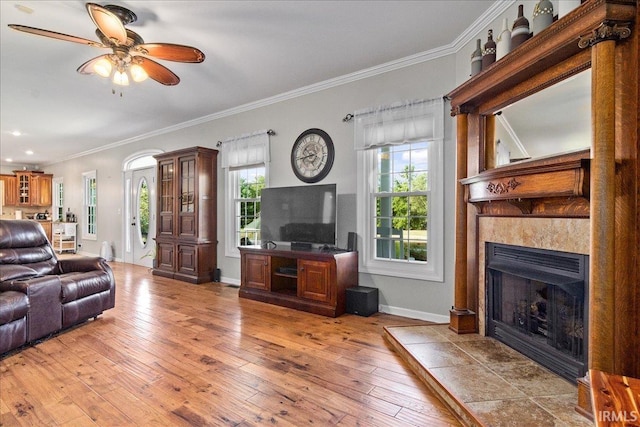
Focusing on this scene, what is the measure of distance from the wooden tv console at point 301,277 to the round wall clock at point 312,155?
100cm

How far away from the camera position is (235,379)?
7.27 feet

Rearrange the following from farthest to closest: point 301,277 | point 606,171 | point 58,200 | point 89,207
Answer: point 58,200
point 89,207
point 301,277
point 606,171

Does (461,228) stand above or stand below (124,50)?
below

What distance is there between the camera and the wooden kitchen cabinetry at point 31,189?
9.91 m

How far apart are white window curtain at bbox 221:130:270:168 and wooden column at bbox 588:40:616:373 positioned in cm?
378

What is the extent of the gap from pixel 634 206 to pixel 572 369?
3.37ft

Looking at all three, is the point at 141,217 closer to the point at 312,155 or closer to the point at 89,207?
the point at 89,207

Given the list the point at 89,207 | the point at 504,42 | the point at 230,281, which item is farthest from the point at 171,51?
the point at 89,207

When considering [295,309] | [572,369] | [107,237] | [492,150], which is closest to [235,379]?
[295,309]

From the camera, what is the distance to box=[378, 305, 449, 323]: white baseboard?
3.34 m

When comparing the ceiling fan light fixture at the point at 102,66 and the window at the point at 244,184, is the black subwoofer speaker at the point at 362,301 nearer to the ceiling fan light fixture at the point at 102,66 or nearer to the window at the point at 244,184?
the window at the point at 244,184

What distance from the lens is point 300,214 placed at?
402cm

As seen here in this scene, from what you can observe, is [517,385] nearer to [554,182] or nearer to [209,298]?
[554,182]

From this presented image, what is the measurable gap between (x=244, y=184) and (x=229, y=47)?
2319 millimetres
